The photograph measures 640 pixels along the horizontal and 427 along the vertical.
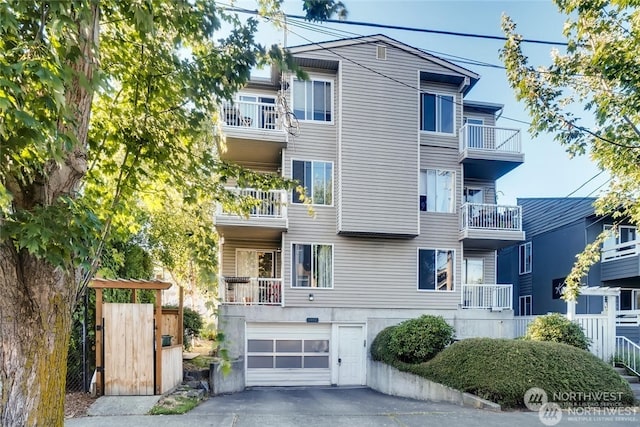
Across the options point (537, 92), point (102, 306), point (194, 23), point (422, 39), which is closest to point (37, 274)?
point (194, 23)

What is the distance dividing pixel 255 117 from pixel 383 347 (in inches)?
320

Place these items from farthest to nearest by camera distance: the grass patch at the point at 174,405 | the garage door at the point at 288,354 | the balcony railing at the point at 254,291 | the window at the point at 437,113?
the window at the point at 437,113 < the balcony railing at the point at 254,291 < the garage door at the point at 288,354 < the grass patch at the point at 174,405

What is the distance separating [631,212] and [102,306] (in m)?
11.0

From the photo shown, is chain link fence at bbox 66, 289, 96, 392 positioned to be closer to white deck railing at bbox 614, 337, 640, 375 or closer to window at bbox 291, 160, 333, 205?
window at bbox 291, 160, 333, 205

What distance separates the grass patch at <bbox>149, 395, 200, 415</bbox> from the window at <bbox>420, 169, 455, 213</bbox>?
30.4 ft

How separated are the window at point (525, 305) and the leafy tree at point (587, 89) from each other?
1223 centimetres

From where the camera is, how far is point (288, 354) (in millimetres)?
12031

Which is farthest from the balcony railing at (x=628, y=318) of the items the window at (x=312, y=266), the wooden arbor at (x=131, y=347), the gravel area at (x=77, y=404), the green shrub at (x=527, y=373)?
the gravel area at (x=77, y=404)

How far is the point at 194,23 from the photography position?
3.35 meters

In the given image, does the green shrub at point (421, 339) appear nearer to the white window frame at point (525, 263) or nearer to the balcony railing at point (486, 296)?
the balcony railing at point (486, 296)

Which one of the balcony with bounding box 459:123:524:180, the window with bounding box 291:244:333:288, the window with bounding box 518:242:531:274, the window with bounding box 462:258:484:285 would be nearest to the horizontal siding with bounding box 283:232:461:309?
the window with bounding box 291:244:333:288

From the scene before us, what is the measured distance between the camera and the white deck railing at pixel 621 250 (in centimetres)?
1432

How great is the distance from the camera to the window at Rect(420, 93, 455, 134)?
532 inches

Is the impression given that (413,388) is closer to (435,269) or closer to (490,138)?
(435,269)
